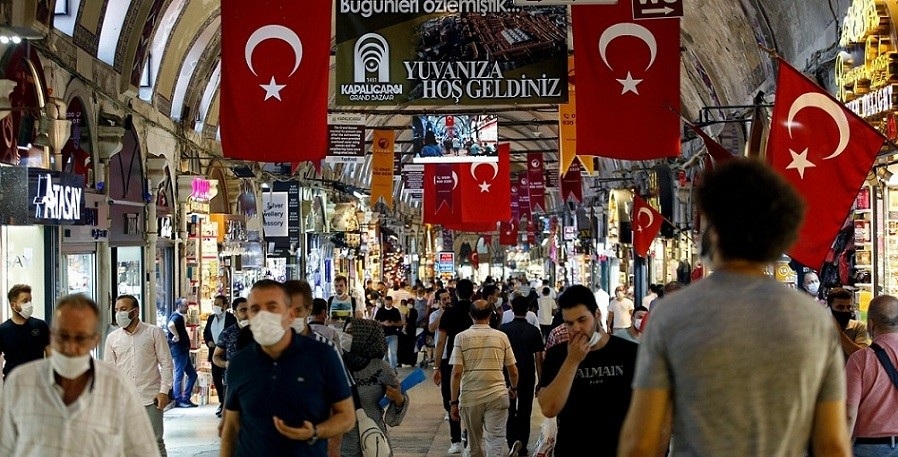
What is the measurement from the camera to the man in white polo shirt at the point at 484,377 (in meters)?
10.1

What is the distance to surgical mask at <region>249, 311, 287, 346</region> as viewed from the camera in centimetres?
514

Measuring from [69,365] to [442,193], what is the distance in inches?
893

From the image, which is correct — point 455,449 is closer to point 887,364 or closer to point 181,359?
point 181,359

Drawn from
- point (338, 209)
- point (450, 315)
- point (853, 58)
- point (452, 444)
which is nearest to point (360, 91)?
point (450, 315)

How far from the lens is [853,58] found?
11.7m

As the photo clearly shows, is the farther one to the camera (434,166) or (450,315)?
(434,166)

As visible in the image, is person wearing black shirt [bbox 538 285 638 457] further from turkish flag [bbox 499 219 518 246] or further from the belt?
turkish flag [bbox 499 219 518 246]

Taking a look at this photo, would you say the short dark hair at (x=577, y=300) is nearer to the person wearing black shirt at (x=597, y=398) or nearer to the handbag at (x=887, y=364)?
the person wearing black shirt at (x=597, y=398)

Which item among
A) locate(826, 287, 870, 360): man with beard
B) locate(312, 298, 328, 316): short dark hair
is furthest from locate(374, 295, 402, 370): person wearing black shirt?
locate(826, 287, 870, 360): man with beard

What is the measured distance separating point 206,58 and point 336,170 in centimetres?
1725

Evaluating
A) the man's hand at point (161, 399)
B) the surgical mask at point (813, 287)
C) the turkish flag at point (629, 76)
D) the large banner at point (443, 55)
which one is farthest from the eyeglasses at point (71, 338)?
the surgical mask at point (813, 287)

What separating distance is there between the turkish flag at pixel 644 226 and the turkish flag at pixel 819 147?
12.4 m

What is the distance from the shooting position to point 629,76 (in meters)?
12.5

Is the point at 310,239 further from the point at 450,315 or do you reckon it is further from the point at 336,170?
the point at 450,315
